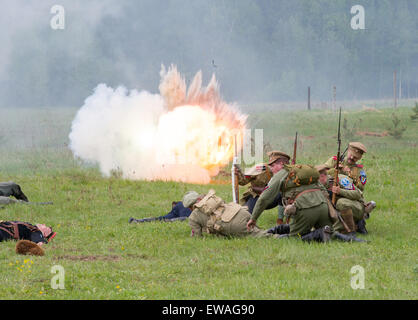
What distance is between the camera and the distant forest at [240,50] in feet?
258

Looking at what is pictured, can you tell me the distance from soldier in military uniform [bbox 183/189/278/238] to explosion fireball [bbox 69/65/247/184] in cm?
883

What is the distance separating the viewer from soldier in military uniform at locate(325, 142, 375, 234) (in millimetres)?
11984

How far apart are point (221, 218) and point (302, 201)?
1595mm

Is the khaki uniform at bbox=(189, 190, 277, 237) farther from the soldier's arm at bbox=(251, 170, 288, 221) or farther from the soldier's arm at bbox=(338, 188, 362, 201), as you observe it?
the soldier's arm at bbox=(338, 188, 362, 201)

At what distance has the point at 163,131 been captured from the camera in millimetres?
23766

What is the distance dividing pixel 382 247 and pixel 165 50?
89914 millimetres

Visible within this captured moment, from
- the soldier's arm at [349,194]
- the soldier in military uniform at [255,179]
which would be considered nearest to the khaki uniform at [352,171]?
the soldier's arm at [349,194]

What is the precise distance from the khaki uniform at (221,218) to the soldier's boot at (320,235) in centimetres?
81

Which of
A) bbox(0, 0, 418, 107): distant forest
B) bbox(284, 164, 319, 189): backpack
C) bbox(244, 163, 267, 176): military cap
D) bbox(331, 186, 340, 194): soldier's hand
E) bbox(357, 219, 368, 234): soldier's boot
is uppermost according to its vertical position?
bbox(0, 0, 418, 107): distant forest

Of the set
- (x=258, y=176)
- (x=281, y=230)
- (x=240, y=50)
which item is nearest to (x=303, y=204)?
(x=281, y=230)

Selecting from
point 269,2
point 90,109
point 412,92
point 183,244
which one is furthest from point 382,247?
point 269,2

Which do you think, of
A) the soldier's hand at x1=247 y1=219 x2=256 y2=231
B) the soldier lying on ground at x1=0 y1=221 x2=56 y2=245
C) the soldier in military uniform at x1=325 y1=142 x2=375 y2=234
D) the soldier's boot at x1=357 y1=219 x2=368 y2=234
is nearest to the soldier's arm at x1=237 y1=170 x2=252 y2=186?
the soldier in military uniform at x1=325 y1=142 x2=375 y2=234
